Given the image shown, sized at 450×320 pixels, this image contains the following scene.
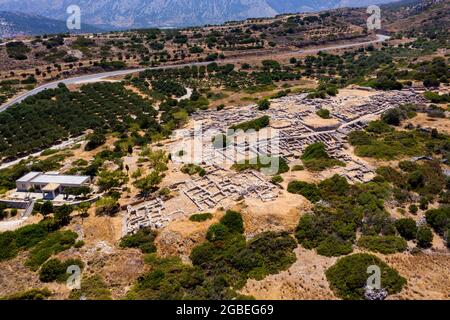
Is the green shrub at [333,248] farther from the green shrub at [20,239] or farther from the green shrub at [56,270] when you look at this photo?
the green shrub at [20,239]

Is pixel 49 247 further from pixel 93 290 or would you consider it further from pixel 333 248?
pixel 333 248

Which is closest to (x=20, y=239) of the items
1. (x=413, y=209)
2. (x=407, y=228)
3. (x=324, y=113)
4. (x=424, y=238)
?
(x=407, y=228)

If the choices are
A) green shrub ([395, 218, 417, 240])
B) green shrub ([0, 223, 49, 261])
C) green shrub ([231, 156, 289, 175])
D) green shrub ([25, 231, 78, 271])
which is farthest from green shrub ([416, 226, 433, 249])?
green shrub ([0, 223, 49, 261])

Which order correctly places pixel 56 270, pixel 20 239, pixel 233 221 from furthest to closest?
1. pixel 20 239
2. pixel 233 221
3. pixel 56 270

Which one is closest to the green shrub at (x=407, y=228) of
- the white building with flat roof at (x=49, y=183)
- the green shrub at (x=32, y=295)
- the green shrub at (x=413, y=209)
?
the green shrub at (x=413, y=209)

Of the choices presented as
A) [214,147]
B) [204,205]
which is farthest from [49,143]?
[204,205]

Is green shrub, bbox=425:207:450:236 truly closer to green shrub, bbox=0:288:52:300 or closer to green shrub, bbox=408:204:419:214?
green shrub, bbox=408:204:419:214
